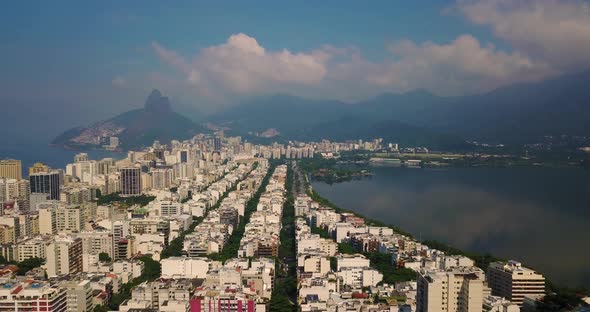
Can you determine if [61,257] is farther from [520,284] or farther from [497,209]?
[497,209]

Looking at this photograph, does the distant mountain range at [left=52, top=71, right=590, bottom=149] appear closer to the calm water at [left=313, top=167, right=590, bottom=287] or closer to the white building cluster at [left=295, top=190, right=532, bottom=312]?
the calm water at [left=313, top=167, right=590, bottom=287]

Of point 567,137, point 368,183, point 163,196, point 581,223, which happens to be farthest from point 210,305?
point 567,137

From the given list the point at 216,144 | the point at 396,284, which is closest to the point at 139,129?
the point at 216,144

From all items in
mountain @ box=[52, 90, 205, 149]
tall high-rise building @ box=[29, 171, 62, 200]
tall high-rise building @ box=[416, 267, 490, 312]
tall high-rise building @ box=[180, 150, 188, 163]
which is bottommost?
tall high-rise building @ box=[416, 267, 490, 312]

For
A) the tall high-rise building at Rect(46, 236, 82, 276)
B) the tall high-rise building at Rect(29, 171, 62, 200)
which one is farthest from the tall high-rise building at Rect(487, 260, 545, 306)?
the tall high-rise building at Rect(29, 171, 62, 200)

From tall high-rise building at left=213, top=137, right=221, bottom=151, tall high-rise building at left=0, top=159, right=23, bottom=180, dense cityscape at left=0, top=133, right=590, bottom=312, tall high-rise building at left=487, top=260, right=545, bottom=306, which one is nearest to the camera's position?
dense cityscape at left=0, top=133, right=590, bottom=312

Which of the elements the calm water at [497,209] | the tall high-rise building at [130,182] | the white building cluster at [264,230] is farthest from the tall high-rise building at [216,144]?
the white building cluster at [264,230]
